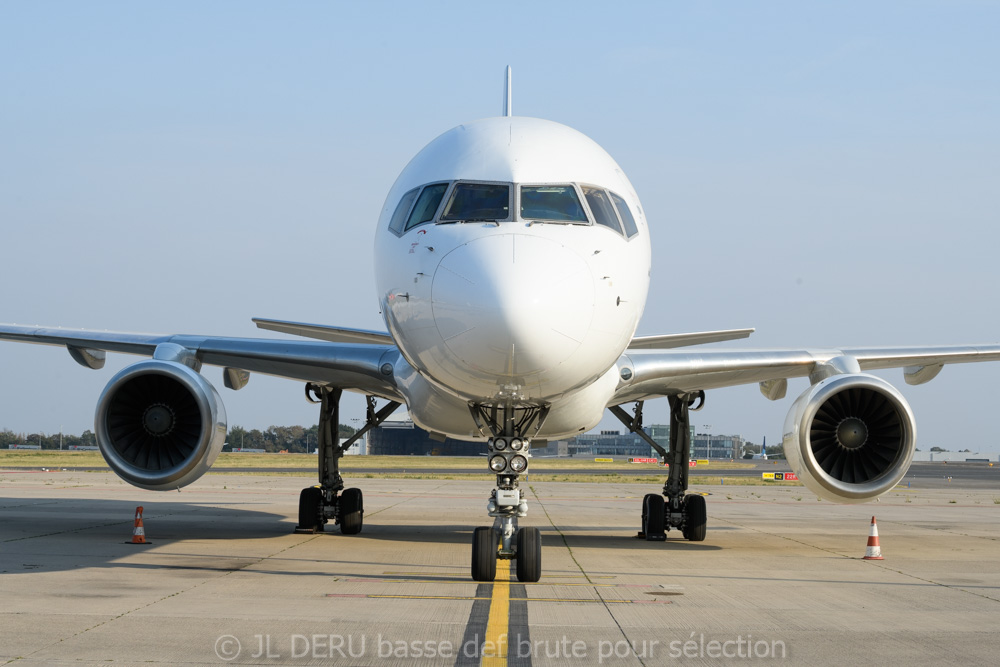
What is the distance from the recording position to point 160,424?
12000mm

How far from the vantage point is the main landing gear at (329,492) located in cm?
1520

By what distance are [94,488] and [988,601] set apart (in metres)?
25.3

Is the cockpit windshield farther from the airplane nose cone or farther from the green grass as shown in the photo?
the green grass

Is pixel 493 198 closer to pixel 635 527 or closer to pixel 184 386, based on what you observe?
pixel 184 386

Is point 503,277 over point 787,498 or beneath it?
over

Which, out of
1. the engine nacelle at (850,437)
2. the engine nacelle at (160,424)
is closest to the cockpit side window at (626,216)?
the engine nacelle at (850,437)

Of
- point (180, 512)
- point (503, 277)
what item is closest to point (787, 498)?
point (180, 512)

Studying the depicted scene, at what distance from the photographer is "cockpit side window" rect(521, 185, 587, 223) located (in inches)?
347

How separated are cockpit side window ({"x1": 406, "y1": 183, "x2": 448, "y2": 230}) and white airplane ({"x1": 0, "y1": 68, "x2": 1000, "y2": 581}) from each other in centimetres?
2

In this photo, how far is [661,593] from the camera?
928cm

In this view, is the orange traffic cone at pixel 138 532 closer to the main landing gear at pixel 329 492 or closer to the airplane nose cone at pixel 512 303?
the main landing gear at pixel 329 492

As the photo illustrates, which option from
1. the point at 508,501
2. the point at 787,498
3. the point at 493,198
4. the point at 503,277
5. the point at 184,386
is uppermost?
the point at 493,198

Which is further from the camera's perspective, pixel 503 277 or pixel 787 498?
pixel 787 498

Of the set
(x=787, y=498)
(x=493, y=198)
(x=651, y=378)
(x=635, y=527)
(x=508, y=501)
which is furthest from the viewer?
(x=787, y=498)
